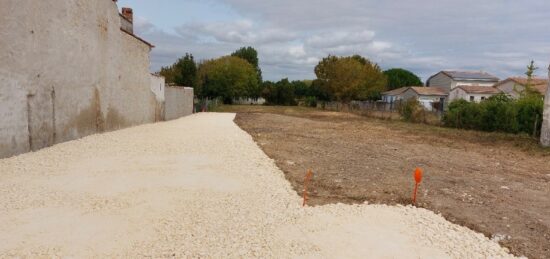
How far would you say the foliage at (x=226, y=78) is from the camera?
6394cm

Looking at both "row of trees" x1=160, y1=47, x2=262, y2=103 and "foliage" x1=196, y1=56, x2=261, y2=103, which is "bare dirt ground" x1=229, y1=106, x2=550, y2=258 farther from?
"foliage" x1=196, y1=56, x2=261, y2=103

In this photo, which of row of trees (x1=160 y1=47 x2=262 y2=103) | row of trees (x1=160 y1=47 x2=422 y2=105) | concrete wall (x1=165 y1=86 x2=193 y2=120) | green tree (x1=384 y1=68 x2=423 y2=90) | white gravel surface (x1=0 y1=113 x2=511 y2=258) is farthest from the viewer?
green tree (x1=384 y1=68 x2=423 y2=90)

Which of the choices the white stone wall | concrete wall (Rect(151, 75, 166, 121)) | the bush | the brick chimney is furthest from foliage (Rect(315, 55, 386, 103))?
the brick chimney

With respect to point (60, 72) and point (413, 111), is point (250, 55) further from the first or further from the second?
point (60, 72)

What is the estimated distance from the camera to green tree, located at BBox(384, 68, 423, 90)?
8594 cm

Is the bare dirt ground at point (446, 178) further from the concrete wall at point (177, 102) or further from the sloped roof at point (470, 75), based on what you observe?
the sloped roof at point (470, 75)

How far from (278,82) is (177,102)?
142 feet

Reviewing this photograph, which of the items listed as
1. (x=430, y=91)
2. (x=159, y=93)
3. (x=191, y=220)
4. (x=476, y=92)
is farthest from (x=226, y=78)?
(x=191, y=220)

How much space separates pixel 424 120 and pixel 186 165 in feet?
80.9

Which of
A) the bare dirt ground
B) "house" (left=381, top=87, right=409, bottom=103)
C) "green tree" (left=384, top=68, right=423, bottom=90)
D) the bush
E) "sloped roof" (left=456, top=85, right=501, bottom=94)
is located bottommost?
the bare dirt ground

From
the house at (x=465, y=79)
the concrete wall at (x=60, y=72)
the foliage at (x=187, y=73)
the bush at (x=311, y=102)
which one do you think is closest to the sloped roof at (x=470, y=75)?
the house at (x=465, y=79)

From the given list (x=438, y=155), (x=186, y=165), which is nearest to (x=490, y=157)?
(x=438, y=155)

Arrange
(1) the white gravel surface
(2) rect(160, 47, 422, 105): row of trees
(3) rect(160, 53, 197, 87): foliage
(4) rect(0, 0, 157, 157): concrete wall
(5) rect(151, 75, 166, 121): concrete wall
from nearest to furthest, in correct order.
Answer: (1) the white gravel surface, (4) rect(0, 0, 157, 157): concrete wall, (5) rect(151, 75, 166, 121): concrete wall, (3) rect(160, 53, 197, 87): foliage, (2) rect(160, 47, 422, 105): row of trees

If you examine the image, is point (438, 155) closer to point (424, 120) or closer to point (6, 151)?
point (6, 151)
